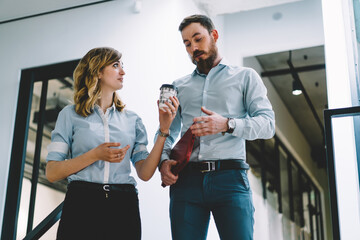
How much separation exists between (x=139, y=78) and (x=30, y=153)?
5.57 metres

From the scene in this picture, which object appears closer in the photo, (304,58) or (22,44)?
(22,44)

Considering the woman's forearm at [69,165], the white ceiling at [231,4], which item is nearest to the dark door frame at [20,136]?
the white ceiling at [231,4]

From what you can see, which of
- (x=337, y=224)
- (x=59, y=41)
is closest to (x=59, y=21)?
(x=59, y=41)

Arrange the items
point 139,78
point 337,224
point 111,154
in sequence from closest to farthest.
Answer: point 337,224
point 111,154
point 139,78

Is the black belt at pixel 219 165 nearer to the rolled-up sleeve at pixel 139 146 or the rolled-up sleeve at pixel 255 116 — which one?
the rolled-up sleeve at pixel 255 116

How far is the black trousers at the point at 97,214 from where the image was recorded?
6.65 feet

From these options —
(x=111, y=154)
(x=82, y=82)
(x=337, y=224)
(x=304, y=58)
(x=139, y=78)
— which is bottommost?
(x=337, y=224)

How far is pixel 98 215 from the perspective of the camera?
2.06 m

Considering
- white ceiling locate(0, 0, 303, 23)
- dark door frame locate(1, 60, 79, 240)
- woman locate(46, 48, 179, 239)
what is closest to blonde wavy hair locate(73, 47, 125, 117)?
woman locate(46, 48, 179, 239)

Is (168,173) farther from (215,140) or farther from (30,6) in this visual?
(30,6)

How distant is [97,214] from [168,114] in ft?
1.83

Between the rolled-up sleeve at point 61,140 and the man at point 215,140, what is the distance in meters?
0.48

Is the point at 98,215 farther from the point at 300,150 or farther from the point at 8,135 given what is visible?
the point at 300,150

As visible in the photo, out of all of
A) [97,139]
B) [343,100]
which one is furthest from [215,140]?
[343,100]
